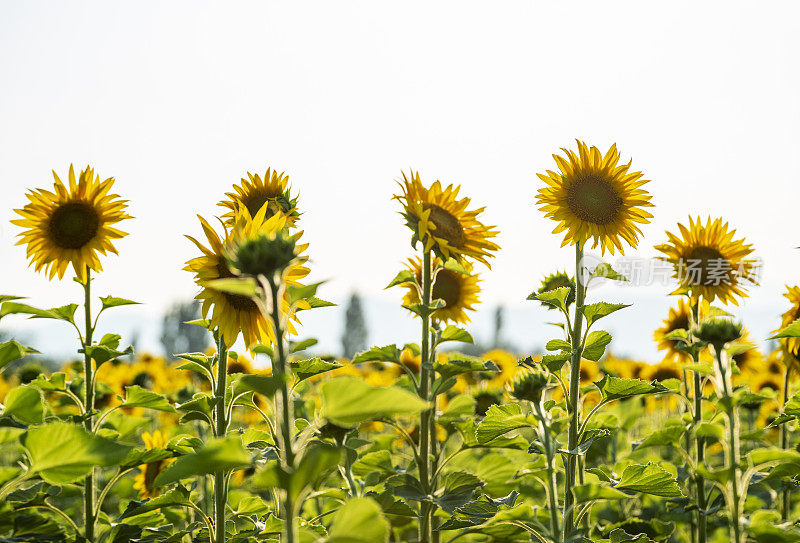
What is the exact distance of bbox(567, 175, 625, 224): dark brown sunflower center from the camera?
2.84 meters

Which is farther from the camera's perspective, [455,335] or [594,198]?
[594,198]

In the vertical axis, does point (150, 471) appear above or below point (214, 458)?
below

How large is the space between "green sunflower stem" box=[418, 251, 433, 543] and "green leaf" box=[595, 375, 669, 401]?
67 centimetres

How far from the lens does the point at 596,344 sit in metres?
2.42

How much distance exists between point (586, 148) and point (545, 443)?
149 centimetres

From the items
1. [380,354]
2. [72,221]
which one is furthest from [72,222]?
[380,354]

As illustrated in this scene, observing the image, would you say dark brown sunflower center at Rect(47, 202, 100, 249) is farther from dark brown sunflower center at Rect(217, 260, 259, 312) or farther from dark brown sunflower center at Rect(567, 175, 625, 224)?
dark brown sunflower center at Rect(567, 175, 625, 224)

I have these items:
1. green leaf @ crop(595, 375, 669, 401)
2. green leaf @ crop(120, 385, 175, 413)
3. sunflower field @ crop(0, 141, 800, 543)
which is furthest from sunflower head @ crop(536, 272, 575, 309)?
green leaf @ crop(120, 385, 175, 413)

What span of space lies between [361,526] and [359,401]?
224mm

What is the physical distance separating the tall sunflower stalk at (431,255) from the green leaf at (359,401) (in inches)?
40.5

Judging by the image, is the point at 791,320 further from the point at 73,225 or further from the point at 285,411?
the point at 73,225

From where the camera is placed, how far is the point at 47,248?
2867 mm

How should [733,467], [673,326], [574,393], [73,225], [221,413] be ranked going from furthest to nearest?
[673,326] → [73,225] → [574,393] → [221,413] → [733,467]

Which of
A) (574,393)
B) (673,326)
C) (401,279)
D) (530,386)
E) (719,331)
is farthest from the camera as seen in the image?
(673,326)
